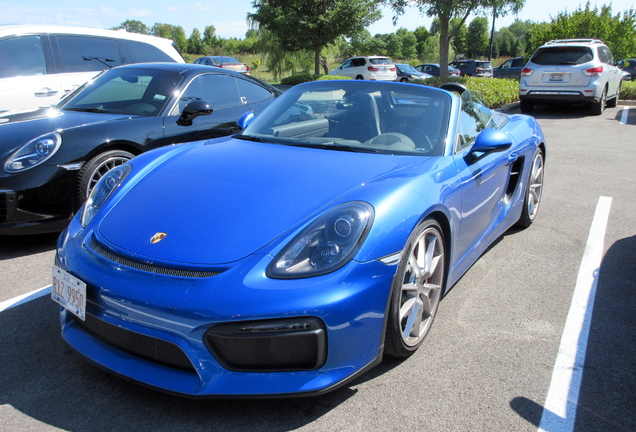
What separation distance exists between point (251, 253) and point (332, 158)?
0.94 metres

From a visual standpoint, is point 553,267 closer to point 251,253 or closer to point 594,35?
point 251,253

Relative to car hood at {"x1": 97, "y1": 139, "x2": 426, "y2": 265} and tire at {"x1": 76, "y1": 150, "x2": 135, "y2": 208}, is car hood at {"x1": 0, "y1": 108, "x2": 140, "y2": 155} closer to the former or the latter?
tire at {"x1": 76, "y1": 150, "x2": 135, "y2": 208}

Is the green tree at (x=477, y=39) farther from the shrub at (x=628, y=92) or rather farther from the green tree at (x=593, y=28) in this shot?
the shrub at (x=628, y=92)

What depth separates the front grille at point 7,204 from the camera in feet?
12.3

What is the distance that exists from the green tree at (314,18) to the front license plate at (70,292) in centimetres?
2572

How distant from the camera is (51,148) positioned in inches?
158

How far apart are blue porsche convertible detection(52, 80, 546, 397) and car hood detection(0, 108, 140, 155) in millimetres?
1377

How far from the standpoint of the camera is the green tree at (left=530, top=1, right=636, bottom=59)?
21906 mm

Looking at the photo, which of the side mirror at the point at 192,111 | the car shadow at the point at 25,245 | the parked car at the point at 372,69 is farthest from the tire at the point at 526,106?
the parked car at the point at 372,69

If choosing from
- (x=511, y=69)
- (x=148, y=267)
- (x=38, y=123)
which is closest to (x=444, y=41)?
(x=511, y=69)

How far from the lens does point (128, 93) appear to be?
5.10 metres

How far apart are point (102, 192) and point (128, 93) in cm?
251

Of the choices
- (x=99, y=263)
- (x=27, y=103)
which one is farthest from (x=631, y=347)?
(x=27, y=103)

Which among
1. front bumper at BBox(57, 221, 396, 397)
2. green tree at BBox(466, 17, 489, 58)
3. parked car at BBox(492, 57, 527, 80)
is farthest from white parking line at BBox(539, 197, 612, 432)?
green tree at BBox(466, 17, 489, 58)
